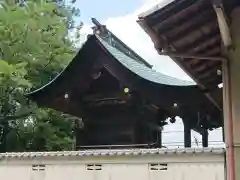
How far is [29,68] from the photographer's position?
49.2 ft

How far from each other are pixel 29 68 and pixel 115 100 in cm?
491

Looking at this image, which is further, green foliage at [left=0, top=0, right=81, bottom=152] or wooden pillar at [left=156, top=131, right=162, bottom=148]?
green foliage at [left=0, top=0, right=81, bottom=152]

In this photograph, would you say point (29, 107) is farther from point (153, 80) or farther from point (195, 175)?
point (195, 175)

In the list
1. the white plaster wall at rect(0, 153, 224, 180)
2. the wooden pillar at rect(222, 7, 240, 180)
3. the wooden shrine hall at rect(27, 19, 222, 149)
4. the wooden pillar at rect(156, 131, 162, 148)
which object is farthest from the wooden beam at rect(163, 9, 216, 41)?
the wooden pillar at rect(156, 131, 162, 148)

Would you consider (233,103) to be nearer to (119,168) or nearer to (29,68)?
(119,168)

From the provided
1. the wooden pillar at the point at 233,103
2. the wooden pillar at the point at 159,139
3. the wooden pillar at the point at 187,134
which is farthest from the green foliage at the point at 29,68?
the wooden pillar at the point at 233,103

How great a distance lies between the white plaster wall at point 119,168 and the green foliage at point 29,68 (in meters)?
3.88

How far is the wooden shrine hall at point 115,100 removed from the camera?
10.4 m

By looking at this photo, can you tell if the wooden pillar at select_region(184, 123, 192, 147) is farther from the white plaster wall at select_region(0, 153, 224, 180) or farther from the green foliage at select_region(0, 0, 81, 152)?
the green foliage at select_region(0, 0, 81, 152)

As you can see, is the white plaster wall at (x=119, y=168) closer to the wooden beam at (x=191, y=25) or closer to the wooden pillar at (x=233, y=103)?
the wooden pillar at (x=233, y=103)

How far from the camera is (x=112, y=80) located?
11.2m

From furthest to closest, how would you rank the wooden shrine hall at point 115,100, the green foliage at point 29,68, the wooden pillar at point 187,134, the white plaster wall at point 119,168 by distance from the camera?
the green foliage at point 29,68, the wooden pillar at point 187,134, the wooden shrine hall at point 115,100, the white plaster wall at point 119,168

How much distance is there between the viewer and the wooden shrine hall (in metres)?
10.4

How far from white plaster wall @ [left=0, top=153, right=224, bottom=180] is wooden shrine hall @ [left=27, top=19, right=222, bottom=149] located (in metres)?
2.18
